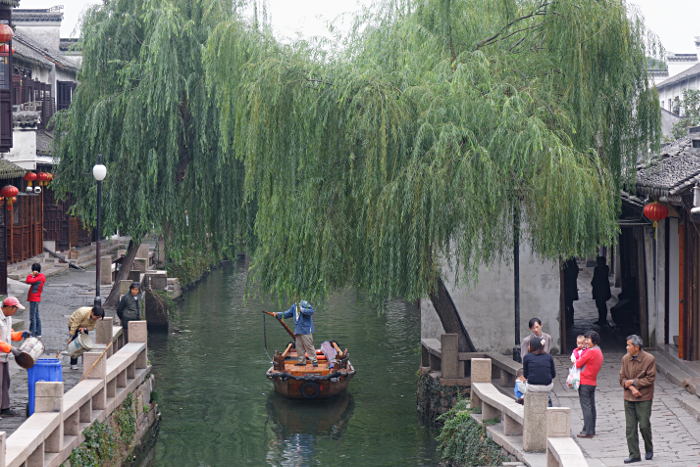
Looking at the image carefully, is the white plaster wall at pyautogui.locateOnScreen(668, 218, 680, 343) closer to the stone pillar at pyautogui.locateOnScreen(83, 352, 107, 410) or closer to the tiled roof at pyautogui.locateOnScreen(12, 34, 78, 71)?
the stone pillar at pyautogui.locateOnScreen(83, 352, 107, 410)

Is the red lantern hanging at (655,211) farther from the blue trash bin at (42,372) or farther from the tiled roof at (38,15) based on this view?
the tiled roof at (38,15)

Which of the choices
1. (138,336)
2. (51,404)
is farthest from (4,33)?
(51,404)

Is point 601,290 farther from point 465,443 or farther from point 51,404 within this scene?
point 51,404

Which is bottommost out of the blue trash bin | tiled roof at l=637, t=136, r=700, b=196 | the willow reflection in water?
the willow reflection in water

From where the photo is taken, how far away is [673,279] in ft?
53.3

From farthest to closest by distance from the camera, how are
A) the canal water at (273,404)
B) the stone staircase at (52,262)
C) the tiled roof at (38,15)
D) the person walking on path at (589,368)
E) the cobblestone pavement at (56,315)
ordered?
the tiled roof at (38,15) → the stone staircase at (52,262) → the canal water at (273,404) → the cobblestone pavement at (56,315) → the person walking on path at (589,368)

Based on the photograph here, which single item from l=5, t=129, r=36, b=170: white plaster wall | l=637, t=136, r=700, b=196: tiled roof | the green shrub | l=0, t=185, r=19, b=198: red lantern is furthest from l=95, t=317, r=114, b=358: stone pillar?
l=5, t=129, r=36, b=170: white plaster wall

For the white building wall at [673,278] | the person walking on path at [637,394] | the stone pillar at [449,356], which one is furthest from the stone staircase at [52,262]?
the person walking on path at [637,394]

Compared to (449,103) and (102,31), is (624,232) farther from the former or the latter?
(102,31)

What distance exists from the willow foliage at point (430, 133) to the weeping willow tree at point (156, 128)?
243 inches

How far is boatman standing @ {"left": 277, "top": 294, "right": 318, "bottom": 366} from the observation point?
17.9 metres

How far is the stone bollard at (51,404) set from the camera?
409 inches

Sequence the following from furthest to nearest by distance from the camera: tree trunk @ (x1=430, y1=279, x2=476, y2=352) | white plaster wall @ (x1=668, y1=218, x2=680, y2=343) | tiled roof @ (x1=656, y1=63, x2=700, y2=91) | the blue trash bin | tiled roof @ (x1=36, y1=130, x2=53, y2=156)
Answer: tiled roof @ (x1=656, y1=63, x2=700, y2=91) < tiled roof @ (x1=36, y1=130, x2=53, y2=156) < white plaster wall @ (x1=668, y1=218, x2=680, y2=343) < tree trunk @ (x1=430, y1=279, x2=476, y2=352) < the blue trash bin

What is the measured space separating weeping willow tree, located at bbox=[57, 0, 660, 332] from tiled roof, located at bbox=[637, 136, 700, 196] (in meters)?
0.52
